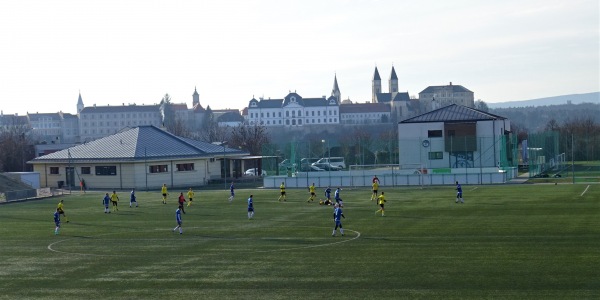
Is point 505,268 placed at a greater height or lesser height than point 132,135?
lesser

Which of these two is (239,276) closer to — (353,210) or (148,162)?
(353,210)

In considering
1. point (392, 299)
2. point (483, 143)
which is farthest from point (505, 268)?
point (483, 143)

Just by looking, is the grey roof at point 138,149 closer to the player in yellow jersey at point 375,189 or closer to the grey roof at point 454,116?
the grey roof at point 454,116

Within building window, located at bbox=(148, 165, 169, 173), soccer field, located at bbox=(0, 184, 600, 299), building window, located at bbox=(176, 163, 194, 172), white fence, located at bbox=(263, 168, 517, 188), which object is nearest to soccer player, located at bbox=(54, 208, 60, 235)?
soccer field, located at bbox=(0, 184, 600, 299)

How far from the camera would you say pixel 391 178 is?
7288 cm

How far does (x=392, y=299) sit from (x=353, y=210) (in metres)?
26.0

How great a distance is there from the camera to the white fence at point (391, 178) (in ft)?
234

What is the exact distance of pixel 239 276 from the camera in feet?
92.8

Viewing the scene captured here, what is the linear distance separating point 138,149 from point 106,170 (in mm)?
3947

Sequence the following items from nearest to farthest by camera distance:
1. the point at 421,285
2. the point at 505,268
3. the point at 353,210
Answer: the point at 421,285 → the point at 505,268 → the point at 353,210

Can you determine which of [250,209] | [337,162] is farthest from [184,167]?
[250,209]

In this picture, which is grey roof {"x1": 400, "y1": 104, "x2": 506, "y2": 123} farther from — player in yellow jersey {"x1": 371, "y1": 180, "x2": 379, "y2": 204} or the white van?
player in yellow jersey {"x1": 371, "y1": 180, "x2": 379, "y2": 204}

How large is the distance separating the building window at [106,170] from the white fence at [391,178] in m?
16.8

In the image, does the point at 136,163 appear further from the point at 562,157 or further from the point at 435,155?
the point at 562,157
